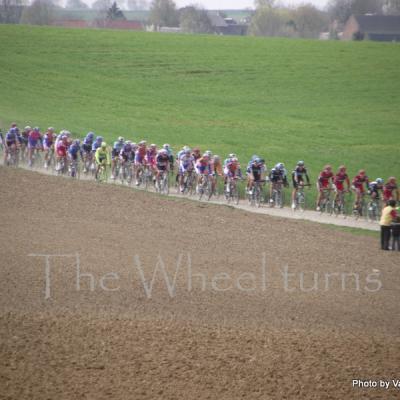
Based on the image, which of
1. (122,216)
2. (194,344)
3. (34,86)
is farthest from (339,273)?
(34,86)

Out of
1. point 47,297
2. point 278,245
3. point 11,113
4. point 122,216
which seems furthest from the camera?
point 11,113

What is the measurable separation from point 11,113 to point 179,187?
26091 mm

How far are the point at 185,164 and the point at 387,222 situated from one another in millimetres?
11315

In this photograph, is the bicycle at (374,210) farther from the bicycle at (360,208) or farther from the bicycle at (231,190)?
the bicycle at (231,190)

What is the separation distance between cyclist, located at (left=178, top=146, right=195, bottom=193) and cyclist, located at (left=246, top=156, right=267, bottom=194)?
100.0 inches

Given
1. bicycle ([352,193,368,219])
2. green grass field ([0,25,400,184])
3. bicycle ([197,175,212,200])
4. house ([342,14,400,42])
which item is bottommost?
bicycle ([352,193,368,219])

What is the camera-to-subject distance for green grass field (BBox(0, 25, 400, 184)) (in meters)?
52.1

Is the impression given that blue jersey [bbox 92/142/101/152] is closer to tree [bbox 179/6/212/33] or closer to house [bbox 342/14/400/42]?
house [bbox 342/14/400/42]

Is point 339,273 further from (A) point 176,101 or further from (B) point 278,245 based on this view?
(A) point 176,101

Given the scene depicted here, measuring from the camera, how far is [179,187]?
35.3m

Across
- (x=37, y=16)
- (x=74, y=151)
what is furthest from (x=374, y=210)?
(x=37, y=16)

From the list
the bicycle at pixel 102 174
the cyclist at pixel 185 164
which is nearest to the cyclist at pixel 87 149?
the bicycle at pixel 102 174

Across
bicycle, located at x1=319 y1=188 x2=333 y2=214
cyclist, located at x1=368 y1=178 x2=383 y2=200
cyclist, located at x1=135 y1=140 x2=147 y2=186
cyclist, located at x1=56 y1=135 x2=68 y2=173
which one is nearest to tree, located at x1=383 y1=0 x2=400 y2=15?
cyclist, located at x1=56 y1=135 x2=68 y2=173

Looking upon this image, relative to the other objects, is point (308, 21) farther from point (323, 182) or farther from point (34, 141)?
point (323, 182)
